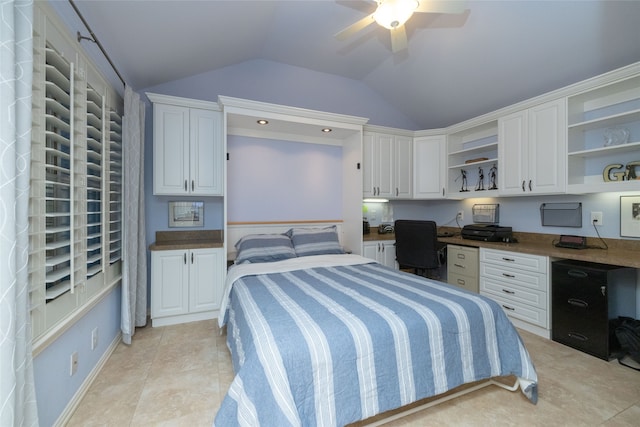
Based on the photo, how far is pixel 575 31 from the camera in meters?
2.41

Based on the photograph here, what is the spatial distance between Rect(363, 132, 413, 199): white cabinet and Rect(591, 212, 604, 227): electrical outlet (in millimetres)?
1994

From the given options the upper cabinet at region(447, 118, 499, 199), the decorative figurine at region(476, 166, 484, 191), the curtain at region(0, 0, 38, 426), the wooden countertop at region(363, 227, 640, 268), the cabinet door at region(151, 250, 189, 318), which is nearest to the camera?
the curtain at region(0, 0, 38, 426)

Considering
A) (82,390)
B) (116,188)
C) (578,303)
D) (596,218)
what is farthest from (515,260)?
(116,188)

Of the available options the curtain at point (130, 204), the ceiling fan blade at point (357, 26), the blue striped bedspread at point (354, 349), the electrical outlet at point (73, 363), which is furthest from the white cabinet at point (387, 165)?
the electrical outlet at point (73, 363)

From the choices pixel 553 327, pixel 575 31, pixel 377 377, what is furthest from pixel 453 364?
pixel 575 31

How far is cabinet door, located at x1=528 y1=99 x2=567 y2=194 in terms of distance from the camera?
2.74 m

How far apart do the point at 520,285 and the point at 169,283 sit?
368cm

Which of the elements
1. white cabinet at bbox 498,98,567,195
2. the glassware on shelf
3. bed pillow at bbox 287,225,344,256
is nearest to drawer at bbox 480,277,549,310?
white cabinet at bbox 498,98,567,195

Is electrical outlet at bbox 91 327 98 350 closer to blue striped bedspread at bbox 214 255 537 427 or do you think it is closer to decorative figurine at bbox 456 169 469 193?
blue striped bedspread at bbox 214 255 537 427

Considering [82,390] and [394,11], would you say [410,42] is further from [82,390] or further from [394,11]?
[82,390]

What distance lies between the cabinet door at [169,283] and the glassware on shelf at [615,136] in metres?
4.36

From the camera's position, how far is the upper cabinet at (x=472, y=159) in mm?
3645

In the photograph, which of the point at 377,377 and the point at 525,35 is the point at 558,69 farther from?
the point at 377,377

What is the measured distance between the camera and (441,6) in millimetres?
1901
